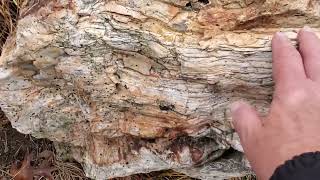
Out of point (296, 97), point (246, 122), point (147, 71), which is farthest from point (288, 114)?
point (147, 71)

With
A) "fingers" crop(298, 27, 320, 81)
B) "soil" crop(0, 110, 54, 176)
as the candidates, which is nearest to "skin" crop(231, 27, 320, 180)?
"fingers" crop(298, 27, 320, 81)

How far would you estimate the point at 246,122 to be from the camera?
82.4 inches

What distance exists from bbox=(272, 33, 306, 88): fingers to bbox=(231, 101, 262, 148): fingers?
0.16m

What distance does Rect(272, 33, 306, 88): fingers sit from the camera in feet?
6.62

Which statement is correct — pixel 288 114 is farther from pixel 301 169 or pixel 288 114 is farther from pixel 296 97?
pixel 301 169

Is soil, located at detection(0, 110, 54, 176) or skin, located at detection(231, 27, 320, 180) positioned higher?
skin, located at detection(231, 27, 320, 180)

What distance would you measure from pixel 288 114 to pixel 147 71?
75cm

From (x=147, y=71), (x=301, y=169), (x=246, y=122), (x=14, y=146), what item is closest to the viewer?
(x=301, y=169)

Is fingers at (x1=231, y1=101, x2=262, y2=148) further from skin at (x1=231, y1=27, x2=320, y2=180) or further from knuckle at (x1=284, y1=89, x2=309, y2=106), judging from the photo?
knuckle at (x1=284, y1=89, x2=309, y2=106)

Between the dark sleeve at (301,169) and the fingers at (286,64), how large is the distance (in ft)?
1.07

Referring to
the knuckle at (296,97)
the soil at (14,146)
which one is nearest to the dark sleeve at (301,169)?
the knuckle at (296,97)

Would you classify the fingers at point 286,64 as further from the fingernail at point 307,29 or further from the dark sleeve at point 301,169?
the dark sleeve at point 301,169

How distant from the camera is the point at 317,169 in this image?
1700 millimetres

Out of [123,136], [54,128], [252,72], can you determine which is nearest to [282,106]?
[252,72]
